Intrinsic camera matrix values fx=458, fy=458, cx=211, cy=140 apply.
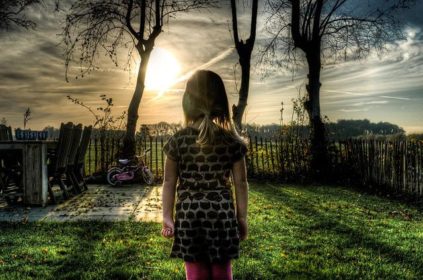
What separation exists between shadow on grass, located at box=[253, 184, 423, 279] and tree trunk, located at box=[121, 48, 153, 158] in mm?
5685

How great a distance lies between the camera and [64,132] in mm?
A: 8680

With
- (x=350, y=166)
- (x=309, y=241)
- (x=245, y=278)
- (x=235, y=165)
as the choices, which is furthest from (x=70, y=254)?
(x=350, y=166)

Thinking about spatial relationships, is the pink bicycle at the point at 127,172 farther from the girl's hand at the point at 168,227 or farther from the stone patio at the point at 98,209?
the girl's hand at the point at 168,227

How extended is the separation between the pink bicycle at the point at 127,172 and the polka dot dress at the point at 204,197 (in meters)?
10.5

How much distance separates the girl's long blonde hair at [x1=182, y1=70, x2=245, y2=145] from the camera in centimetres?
248

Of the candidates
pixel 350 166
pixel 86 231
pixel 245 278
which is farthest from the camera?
pixel 350 166

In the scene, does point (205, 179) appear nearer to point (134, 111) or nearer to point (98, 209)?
point (98, 209)

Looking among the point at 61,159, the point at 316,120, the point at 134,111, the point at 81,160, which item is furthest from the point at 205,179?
the point at 316,120

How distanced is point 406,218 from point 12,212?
7.04 m

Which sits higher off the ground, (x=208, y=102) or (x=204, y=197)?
(x=208, y=102)

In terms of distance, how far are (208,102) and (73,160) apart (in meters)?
8.21

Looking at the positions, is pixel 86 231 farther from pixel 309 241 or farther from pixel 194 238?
pixel 194 238

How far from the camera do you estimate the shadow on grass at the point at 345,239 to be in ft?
16.1

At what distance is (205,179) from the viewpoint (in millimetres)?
2486
